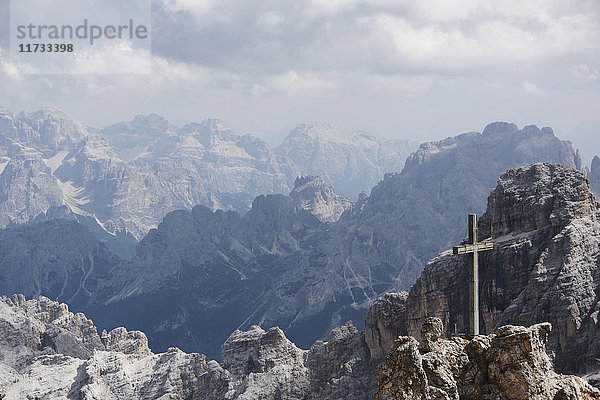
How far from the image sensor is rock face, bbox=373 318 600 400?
20312 mm

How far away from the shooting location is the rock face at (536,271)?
68000 millimetres

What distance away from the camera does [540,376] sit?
20.8 meters

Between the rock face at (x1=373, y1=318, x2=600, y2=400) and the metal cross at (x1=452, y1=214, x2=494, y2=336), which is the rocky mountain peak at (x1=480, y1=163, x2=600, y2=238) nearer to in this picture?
the metal cross at (x1=452, y1=214, x2=494, y2=336)

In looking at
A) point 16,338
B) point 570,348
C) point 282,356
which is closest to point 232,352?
point 282,356

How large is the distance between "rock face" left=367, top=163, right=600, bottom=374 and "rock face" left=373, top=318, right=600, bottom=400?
4627cm

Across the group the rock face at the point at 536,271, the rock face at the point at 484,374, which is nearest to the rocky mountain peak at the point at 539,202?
the rock face at the point at 536,271

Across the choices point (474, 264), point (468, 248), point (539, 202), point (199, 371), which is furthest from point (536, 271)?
point (468, 248)

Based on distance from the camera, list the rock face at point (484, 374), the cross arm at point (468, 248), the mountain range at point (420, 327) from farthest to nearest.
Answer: the mountain range at point (420, 327)
the cross arm at point (468, 248)
the rock face at point (484, 374)

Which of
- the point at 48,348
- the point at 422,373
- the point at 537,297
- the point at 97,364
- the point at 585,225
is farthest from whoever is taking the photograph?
the point at 48,348

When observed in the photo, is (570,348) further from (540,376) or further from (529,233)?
(540,376)

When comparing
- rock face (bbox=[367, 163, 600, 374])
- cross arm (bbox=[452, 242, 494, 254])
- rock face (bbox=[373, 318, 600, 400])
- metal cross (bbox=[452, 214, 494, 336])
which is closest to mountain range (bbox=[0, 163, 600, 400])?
rock face (bbox=[367, 163, 600, 374])

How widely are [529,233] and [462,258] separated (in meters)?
8.56

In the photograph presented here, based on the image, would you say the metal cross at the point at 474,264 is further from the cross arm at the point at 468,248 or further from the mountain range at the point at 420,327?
the mountain range at the point at 420,327

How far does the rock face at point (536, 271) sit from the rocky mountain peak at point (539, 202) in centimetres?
12
